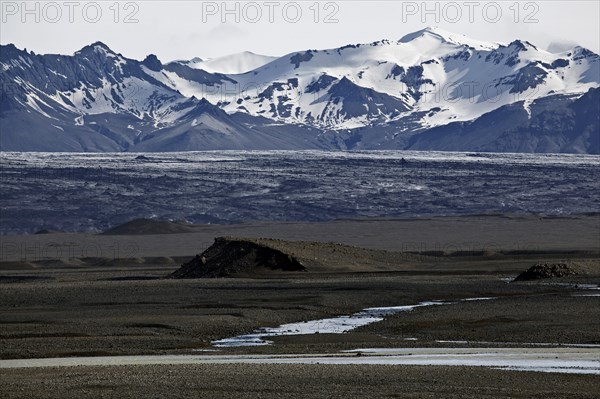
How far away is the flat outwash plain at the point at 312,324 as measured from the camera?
3020 cm

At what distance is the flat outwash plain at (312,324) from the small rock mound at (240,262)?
70cm

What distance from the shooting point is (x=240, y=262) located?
75062 millimetres

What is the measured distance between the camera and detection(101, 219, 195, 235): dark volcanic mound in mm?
134375

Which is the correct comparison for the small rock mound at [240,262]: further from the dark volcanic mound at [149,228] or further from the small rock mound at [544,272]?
the dark volcanic mound at [149,228]

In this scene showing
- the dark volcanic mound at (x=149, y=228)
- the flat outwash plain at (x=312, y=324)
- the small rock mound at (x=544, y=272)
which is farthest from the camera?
the dark volcanic mound at (x=149, y=228)

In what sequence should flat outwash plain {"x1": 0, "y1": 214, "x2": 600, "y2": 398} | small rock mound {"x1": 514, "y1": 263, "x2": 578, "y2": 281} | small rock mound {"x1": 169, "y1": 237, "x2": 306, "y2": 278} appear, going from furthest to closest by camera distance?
small rock mound {"x1": 169, "y1": 237, "x2": 306, "y2": 278} < small rock mound {"x1": 514, "y1": 263, "x2": 578, "y2": 281} < flat outwash plain {"x1": 0, "y1": 214, "x2": 600, "y2": 398}

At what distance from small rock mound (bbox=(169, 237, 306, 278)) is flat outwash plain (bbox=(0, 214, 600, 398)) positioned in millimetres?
703

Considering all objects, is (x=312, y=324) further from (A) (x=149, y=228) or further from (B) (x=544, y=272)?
(A) (x=149, y=228)

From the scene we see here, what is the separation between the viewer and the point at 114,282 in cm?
6975

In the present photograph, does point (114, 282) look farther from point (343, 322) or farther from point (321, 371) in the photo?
point (321, 371)

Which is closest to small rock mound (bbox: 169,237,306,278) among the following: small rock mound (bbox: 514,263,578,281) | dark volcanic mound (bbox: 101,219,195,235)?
small rock mound (bbox: 514,263,578,281)

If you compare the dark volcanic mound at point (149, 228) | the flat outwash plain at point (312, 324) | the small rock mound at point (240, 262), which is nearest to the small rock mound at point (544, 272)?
the flat outwash plain at point (312, 324)

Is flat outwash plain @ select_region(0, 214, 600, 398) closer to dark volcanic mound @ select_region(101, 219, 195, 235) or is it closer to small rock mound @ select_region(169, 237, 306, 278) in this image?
small rock mound @ select_region(169, 237, 306, 278)

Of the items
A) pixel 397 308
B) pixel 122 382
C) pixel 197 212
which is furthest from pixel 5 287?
pixel 197 212
